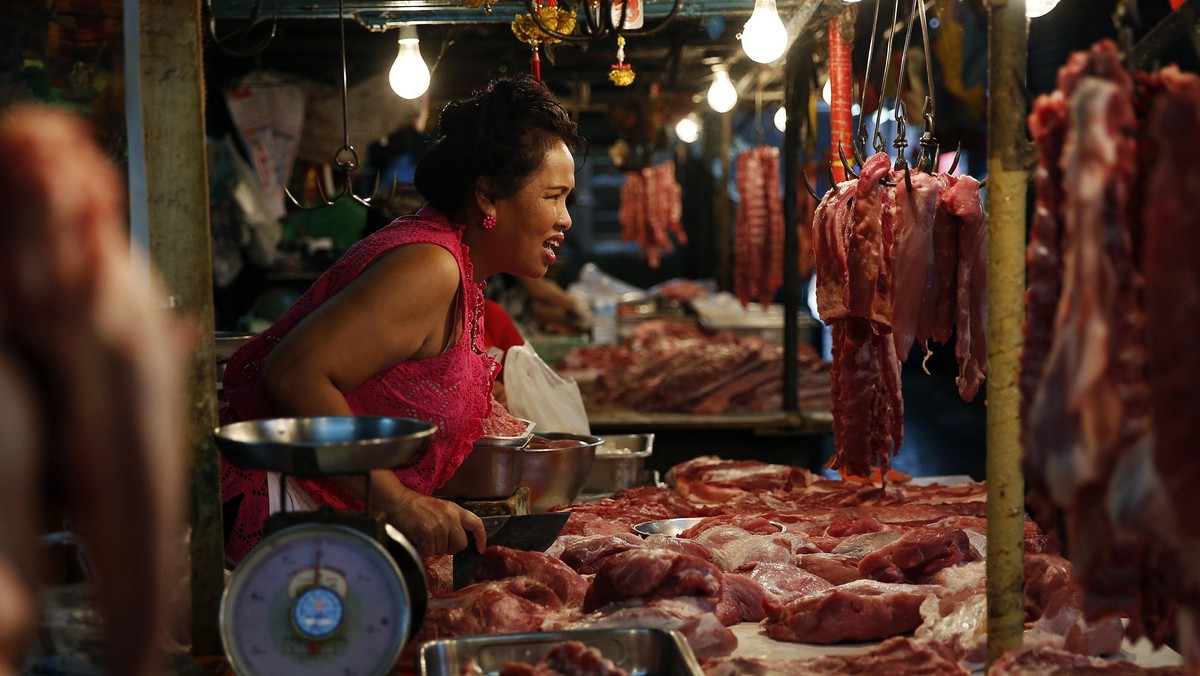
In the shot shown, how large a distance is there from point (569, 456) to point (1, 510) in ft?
9.56

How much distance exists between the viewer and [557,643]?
2535 mm

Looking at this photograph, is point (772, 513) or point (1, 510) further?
point (772, 513)

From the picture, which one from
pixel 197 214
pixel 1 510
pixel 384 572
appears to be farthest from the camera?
pixel 197 214

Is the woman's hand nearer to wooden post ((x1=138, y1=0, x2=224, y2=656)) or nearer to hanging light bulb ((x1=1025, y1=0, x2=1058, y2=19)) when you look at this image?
wooden post ((x1=138, y1=0, x2=224, y2=656))

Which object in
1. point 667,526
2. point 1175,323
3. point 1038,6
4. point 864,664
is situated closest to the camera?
point 1175,323

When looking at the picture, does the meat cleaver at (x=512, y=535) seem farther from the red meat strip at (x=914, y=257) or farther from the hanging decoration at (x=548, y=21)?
the hanging decoration at (x=548, y=21)

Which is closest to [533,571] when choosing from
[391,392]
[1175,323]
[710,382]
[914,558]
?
[391,392]

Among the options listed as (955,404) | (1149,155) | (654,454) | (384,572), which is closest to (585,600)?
(384,572)

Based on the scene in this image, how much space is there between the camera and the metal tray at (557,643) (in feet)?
8.25

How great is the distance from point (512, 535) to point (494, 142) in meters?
1.28

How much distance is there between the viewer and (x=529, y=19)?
4.34 m

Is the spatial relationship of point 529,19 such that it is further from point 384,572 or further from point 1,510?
point 1,510

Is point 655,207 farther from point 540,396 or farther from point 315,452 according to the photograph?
point 315,452

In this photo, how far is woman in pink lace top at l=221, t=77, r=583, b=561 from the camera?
3.26 metres
